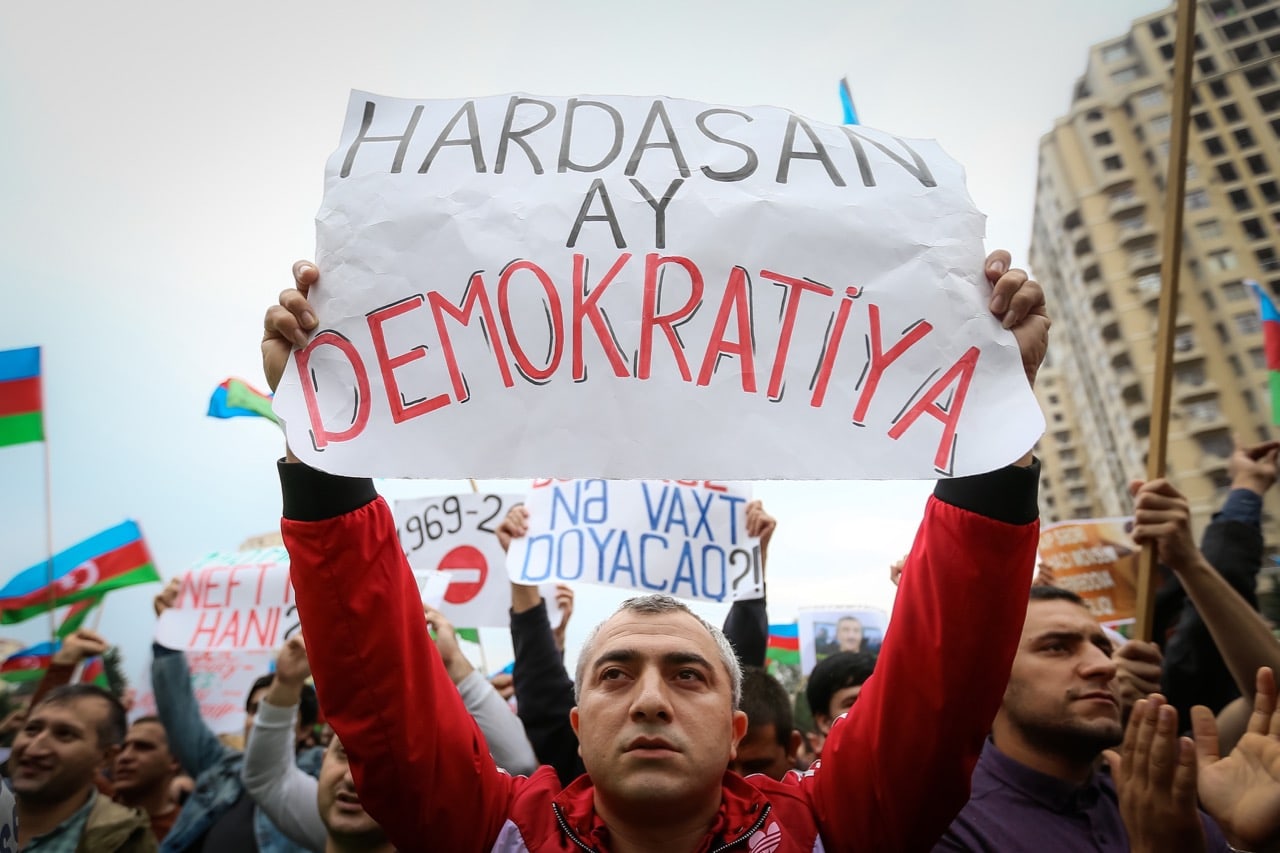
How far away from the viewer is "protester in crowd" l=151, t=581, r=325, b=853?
3.30 metres

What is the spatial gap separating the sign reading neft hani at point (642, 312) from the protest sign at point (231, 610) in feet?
10.7

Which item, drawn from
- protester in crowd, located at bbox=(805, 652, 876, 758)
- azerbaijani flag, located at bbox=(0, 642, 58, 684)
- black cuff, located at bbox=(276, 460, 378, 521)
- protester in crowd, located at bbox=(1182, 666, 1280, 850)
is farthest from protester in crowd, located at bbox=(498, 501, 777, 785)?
azerbaijani flag, located at bbox=(0, 642, 58, 684)

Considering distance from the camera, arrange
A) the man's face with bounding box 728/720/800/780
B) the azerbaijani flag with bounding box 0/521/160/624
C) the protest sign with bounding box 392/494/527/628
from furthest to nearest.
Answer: the azerbaijani flag with bounding box 0/521/160/624, the protest sign with bounding box 392/494/527/628, the man's face with bounding box 728/720/800/780

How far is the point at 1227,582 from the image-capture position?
2.88m

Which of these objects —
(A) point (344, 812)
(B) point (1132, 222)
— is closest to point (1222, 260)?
(B) point (1132, 222)

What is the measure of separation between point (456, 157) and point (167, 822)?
413 centimetres

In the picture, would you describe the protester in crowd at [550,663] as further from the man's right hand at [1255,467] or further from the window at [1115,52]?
the window at [1115,52]

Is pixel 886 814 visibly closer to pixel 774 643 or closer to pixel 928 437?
pixel 928 437

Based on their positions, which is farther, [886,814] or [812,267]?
[812,267]

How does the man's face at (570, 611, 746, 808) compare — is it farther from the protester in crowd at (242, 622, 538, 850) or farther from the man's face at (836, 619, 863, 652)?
the man's face at (836, 619, 863, 652)

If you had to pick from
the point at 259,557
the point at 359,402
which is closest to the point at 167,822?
the point at 259,557

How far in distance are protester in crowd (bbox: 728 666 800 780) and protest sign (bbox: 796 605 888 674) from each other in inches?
118

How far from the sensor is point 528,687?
2.95 meters

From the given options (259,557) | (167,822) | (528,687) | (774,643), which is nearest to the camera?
(528,687)
